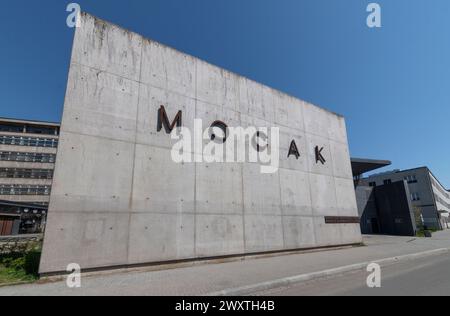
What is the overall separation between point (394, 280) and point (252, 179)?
7114 mm

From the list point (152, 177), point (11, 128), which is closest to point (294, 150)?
point (152, 177)

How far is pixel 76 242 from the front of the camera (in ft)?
27.0

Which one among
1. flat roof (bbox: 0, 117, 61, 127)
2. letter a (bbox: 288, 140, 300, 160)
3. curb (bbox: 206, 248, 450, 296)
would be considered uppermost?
flat roof (bbox: 0, 117, 61, 127)

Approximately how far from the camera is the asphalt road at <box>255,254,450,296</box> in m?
6.11

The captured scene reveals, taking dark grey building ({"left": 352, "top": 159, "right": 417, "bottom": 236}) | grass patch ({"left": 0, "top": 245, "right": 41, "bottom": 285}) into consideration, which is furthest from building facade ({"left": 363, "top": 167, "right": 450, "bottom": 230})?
grass patch ({"left": 0, "top": 245, "right": 41, "bottom": 285})

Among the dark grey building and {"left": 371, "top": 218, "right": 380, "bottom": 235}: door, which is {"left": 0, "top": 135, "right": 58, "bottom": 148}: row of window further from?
{"left": 371, "top": 218, "right": 380, "bottom": 235}: door

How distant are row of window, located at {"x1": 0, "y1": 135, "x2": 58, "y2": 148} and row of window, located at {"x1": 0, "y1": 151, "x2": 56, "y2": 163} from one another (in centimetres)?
207

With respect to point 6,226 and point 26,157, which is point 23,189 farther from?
point 6,226

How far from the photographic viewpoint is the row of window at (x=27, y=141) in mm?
46562

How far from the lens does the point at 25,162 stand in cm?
4609

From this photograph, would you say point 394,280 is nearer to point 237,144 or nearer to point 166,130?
point 237,144

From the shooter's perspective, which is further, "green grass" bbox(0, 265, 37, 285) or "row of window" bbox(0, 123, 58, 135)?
"row of window" bbox(0, 123, 58, 135)

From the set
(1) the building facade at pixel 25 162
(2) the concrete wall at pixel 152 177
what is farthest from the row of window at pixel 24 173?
(2) the concrete wall at pixel 152 177
